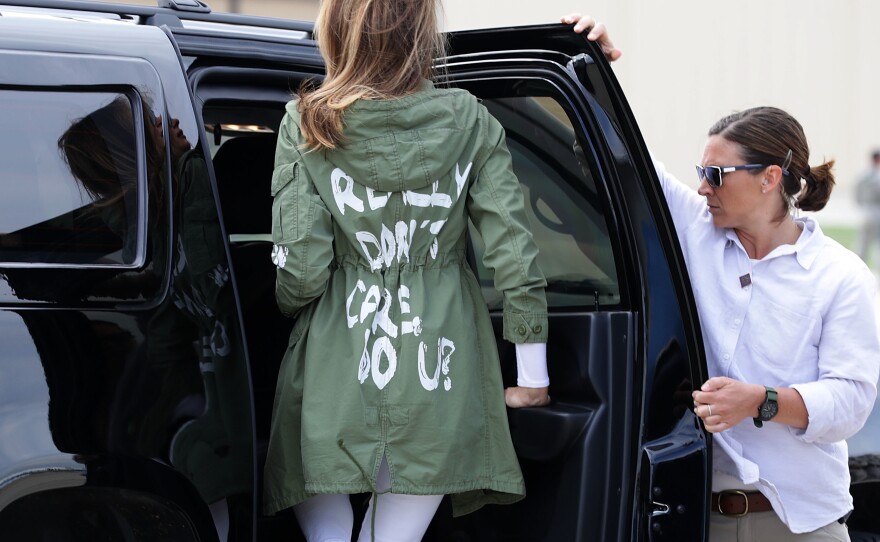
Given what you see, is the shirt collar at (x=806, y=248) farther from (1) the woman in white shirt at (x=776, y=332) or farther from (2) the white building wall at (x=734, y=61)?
(2) the white building wall at (x=734, y=61)

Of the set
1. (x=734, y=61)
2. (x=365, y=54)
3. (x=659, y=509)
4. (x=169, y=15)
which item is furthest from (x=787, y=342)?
(x=734, y=61)

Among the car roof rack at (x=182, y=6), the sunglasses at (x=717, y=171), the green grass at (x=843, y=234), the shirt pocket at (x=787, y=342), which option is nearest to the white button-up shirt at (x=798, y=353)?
the shirt pocket at (x=787, y=342)

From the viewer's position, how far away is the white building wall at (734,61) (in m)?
20.6

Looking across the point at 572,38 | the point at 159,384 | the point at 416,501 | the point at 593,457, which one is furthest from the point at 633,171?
the point at 159,384

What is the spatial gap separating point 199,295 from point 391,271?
1.28 ft

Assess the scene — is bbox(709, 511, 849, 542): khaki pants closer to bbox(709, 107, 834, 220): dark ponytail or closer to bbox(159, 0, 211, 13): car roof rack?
bbox(709, 107, 834, 220): dark ponytail

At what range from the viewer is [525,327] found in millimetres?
1970

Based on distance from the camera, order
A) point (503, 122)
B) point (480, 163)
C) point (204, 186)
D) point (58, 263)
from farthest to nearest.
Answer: point (503, 122), point (480, 163), point (204, 186), point (58, 263)

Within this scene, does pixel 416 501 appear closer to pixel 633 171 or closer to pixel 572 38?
pixel 633 171

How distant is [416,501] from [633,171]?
0.81m

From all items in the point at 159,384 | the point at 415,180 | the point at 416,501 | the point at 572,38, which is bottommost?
the point at 416,501

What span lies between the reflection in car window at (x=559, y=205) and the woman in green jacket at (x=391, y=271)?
248 millimetres

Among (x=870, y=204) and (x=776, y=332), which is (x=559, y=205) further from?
(x=870, y=204)

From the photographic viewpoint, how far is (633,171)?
2043mm
